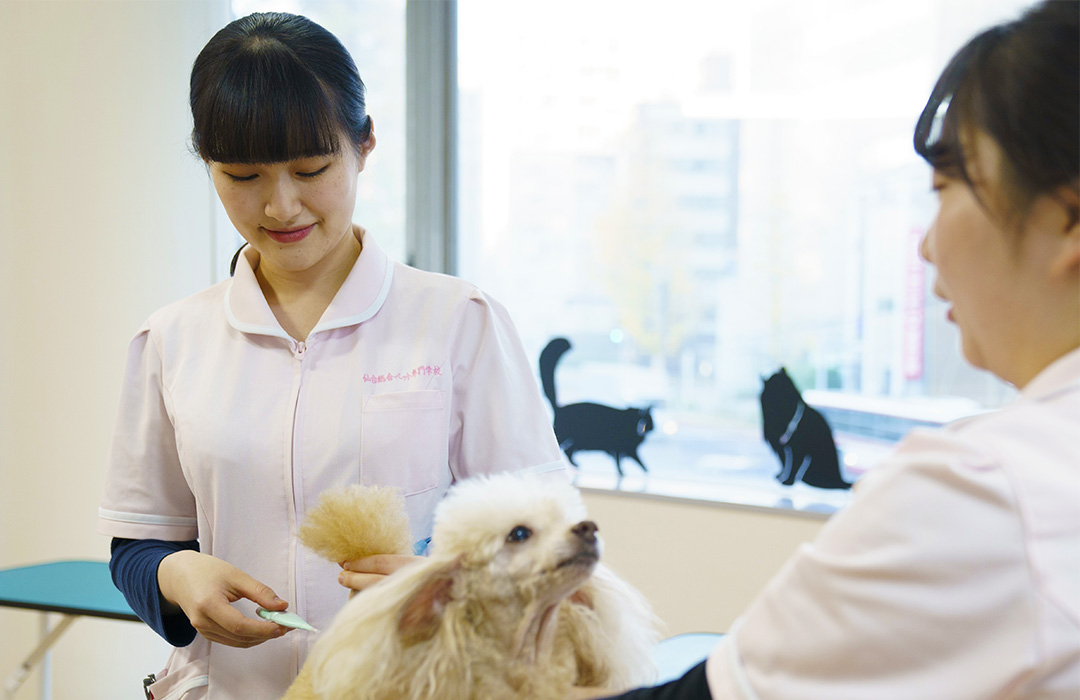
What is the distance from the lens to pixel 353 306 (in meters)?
1.02

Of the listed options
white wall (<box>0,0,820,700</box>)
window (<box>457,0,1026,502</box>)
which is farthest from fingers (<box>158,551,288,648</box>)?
window (<box>457,0,1026,502</box>)

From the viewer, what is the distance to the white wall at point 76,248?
7.45 ft

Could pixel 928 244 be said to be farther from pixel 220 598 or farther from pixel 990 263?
pixel 220 598

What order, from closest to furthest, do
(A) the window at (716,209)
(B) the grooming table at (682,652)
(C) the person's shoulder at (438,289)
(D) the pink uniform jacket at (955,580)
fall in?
(D) the pink uniform jacket at (955,580)
(C) the person's shoulder at (438,289)
(B) the grooming table at (682,652)
(A) the window at (716,209)

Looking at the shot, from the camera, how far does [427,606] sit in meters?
0.68

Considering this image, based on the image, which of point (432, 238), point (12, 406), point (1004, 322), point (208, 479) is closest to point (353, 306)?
point (208, 479)

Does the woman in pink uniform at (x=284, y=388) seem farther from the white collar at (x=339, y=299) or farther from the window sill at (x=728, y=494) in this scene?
the window sill at (x=728, y=494)

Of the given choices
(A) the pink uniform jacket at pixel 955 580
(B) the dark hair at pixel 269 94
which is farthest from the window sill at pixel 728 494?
(A) the pink uniform jacket at pixel 955 580

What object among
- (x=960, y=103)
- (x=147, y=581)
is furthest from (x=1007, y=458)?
(x=147, y=581)

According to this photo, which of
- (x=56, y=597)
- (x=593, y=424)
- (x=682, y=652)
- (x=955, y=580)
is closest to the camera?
(x=955, y=580)

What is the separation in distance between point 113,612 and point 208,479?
1029 mm

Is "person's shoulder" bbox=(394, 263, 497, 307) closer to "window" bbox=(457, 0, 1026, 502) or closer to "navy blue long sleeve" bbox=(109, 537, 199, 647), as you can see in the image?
"navy blue long sleeve" bbox=(109, 537, 199, 647)

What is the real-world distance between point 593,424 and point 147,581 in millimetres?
1592

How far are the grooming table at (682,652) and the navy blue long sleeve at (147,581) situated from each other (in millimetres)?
719
